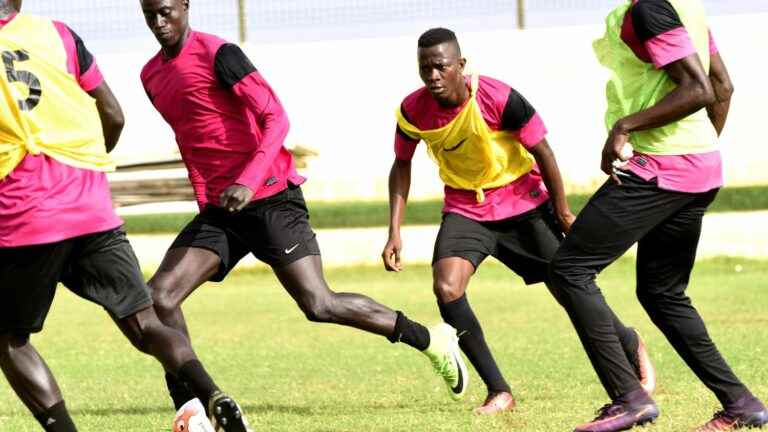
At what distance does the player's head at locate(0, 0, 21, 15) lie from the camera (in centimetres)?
632

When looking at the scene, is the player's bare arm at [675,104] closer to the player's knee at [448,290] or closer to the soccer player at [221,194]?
the soccer player at [221,194]

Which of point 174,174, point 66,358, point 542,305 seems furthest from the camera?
point 174,174

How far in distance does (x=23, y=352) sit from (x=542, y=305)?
376 inches

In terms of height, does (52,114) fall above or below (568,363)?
above

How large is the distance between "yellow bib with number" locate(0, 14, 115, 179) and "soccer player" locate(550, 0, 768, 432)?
7.48ft

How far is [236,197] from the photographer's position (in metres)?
7.37

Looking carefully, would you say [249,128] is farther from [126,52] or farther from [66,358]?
[126,52]

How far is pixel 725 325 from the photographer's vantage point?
12992mm

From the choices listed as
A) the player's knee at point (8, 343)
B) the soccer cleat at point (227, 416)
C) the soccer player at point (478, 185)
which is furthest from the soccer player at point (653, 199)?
the player's knee at point (8, 343)

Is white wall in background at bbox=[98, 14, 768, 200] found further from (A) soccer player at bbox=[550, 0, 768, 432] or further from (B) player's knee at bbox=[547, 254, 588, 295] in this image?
(B) player's knee at bbox=[547, 254, 588, 295]

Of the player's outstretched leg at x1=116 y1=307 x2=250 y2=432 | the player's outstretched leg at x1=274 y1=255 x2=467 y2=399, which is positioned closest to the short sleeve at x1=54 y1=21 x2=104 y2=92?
the player's outstretched leg at x1=116 y1=307 x2=250 y2=432

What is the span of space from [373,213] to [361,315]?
14.8 m

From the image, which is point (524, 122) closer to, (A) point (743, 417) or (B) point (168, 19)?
(B) point (168, 19)

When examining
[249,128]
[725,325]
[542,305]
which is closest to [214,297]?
[542,305]
